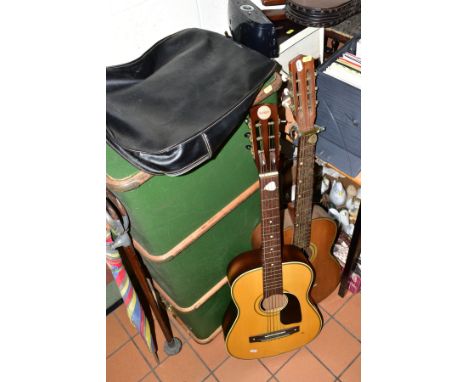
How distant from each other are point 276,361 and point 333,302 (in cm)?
48

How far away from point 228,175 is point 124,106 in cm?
49

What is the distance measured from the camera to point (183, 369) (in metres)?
2.09

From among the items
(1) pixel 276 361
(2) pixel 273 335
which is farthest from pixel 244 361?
(2) pixel 273 335

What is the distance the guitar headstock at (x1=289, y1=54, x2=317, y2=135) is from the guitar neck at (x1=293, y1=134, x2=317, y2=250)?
5 cm

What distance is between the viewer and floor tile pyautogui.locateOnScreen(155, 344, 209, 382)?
205cm

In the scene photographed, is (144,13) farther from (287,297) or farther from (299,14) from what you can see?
(287,297)

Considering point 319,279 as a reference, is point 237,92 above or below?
above

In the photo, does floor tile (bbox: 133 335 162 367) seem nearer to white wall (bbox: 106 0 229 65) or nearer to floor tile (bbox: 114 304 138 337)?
floor tile (bbox: 114 304 138 337)

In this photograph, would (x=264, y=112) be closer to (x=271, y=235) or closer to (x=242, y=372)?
(x=271, y=235)

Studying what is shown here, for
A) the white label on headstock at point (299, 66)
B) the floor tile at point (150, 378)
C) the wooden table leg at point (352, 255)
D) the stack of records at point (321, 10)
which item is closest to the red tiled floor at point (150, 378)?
the floor tile at point (150, 378)
